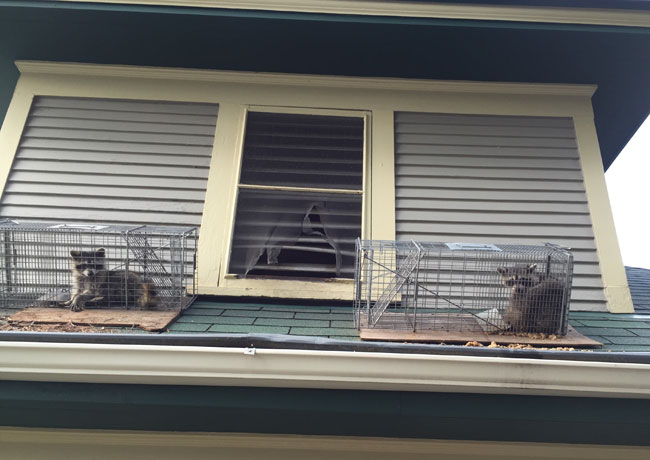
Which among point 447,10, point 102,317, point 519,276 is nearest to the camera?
point 102,317

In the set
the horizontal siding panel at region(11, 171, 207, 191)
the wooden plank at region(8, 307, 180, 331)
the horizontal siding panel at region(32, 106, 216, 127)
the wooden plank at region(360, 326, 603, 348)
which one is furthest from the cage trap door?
the horizontal siding panel at region(32, 106, 216, 127)

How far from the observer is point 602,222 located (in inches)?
120

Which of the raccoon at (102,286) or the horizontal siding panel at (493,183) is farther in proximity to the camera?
the horizontal siding panel at (493,183)

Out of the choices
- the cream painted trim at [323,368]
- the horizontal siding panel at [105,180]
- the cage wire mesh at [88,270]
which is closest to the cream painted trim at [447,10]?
the horizontal siding panel at [105,180]

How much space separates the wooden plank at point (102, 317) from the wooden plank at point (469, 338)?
1.08 meters

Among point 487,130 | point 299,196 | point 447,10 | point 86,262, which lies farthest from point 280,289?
point 447,10

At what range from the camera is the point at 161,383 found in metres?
1.81

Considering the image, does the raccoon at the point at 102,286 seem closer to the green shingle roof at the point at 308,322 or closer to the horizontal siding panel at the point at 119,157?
the green shingle roof at the point at 308,322

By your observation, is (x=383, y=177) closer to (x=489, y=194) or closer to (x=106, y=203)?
(x=489, y=194)

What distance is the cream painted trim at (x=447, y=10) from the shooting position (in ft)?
9.80

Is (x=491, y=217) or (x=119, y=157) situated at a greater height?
(x=119, y=157)

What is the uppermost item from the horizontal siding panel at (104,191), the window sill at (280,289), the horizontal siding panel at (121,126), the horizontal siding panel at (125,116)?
the horizontal siding panel at (125,116)

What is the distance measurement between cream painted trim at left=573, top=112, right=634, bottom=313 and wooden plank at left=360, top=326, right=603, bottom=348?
0.82 metres

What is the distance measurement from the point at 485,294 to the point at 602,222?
1.09m
